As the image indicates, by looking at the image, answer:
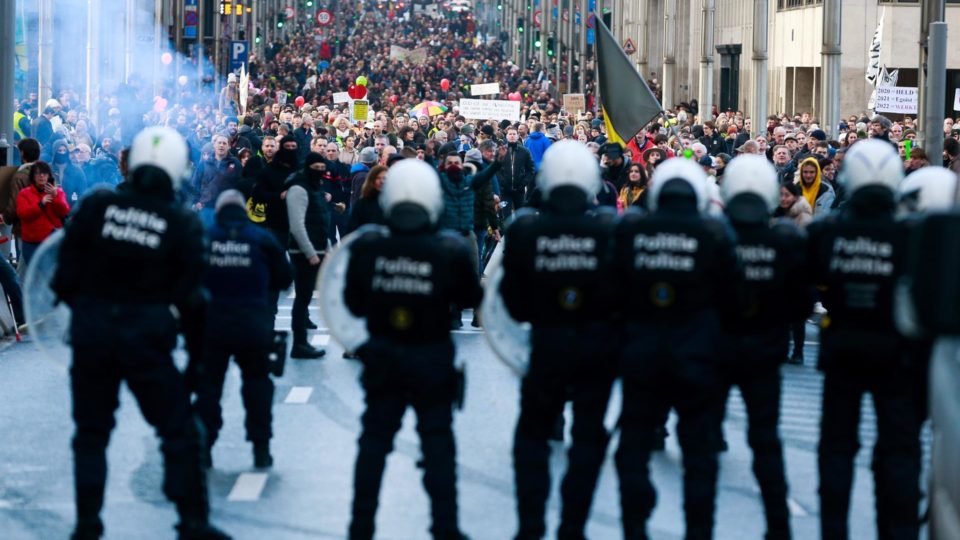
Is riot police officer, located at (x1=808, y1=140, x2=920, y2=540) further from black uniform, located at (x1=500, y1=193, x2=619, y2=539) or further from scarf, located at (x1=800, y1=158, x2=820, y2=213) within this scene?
scarf, located at (x1=800, y1=158, x2=820, y2=213)

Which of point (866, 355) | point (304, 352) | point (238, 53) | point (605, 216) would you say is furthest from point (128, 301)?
point (238, 53)

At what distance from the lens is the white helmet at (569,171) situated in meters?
8.20

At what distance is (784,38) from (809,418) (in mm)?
46540

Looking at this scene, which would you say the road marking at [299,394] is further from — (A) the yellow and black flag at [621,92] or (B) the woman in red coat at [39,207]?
(A) the yellow and black flag at [621,92]

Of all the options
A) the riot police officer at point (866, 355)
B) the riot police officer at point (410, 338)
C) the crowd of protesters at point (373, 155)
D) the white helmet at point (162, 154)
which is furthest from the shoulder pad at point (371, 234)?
the crowd of protesters at point (373, 155)

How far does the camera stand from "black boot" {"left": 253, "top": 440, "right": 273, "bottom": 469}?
34.8 ft

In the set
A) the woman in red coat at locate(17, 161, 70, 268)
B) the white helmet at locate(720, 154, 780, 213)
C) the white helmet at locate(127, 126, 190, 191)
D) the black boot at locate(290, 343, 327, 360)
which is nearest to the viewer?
the white helmet at locate(127, 126, 190, 191)

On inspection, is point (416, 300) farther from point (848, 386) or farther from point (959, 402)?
point (959, 402)

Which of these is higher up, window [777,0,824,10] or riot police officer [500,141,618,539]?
window [777,0,824,10]

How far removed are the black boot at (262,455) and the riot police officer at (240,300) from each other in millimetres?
183

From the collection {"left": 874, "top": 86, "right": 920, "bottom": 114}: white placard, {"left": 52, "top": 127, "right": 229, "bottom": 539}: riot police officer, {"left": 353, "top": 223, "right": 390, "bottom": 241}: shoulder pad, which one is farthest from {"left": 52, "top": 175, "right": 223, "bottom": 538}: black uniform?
{"left": 874, "top": 86, "right": 920, "bottom": 114}: white placard

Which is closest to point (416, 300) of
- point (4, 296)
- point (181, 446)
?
point (181, 446)

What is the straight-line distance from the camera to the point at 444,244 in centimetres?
794

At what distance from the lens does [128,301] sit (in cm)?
799
